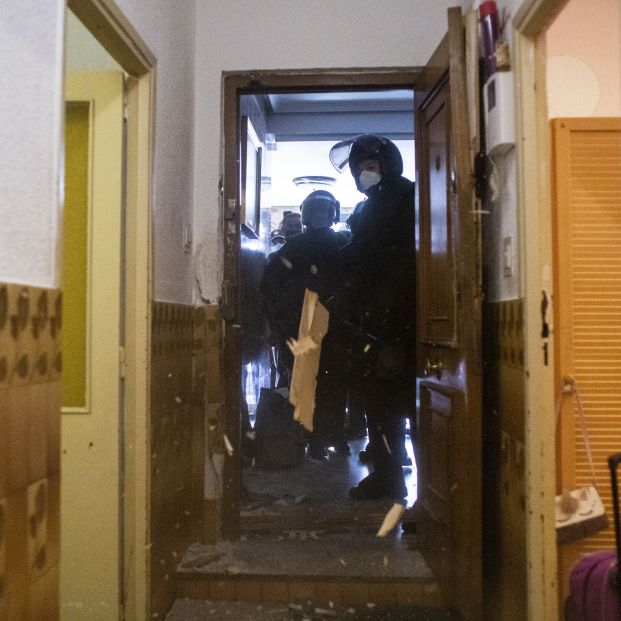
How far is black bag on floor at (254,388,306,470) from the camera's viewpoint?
3.74 m

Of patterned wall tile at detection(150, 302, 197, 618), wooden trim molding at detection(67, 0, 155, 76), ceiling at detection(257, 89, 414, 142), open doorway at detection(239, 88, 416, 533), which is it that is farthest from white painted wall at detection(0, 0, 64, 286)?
ceiling at detection(257, 89, 414, 142)

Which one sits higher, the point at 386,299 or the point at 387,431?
the point at 386,299

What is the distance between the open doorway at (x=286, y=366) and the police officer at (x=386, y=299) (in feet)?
0.43

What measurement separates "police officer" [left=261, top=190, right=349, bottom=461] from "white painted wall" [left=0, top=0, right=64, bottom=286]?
8.26 feet

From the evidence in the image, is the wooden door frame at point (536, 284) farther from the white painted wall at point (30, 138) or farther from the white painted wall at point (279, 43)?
the white painted wall at point (30, 138)

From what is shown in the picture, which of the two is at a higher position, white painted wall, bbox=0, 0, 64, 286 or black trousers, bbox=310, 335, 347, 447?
white painted wall, bbox=0, 0, 64, 286

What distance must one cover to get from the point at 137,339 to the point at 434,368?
3.46 feet

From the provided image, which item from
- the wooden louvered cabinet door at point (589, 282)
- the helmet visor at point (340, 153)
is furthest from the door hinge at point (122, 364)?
the helmet visor at point (340, 153)

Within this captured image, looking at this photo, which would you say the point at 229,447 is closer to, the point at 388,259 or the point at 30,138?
the point at 388,259

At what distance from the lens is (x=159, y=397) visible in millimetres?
2176

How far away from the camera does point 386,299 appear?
3.26m

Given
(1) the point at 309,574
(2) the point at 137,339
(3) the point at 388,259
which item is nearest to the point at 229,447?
(1) the point at 309,574

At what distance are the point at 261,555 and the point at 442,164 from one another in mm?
1646

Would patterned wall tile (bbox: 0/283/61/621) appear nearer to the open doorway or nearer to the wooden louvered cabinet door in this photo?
the wooden louvered cabinet door
